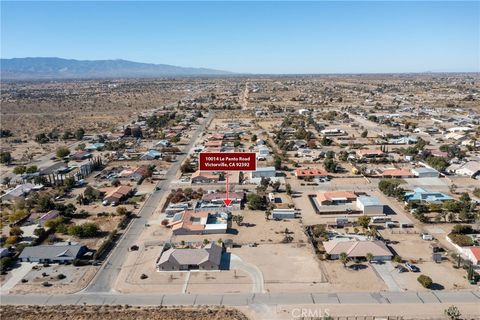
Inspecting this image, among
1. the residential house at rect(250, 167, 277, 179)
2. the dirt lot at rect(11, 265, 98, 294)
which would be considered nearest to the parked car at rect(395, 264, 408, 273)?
the dirt lot at rect(11, 265, 98, 294)

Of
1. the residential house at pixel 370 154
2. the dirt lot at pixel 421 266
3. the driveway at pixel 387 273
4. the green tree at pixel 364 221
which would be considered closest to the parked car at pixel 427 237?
the dirt lot at pixel 421 266

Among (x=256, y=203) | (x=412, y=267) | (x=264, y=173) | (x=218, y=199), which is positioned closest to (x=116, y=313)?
Result: (x=256, y=203)

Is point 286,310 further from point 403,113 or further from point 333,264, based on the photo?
point 403,113

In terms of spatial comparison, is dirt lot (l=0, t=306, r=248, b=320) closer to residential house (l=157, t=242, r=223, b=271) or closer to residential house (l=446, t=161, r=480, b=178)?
residential house (l=157, t=242, r=223, b=271)

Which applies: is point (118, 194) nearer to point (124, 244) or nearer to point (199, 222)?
point (124, 244)

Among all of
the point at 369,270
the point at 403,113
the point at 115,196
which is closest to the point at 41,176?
the point at 115,196

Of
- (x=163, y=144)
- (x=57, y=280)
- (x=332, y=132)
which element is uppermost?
(x=332, y=132)
